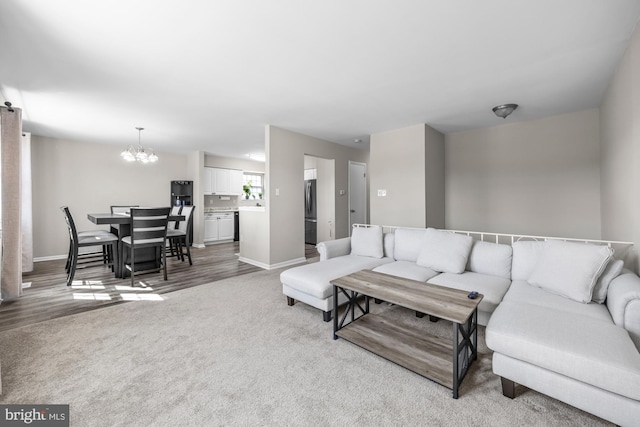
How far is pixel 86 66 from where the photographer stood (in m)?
2.43

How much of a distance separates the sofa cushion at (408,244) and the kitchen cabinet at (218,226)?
17.3 ft

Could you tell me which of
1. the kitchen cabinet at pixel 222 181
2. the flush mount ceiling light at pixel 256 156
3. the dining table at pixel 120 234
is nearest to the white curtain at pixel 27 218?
the dining table at pixel 120 234

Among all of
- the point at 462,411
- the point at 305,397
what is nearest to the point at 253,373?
the point at 305,397

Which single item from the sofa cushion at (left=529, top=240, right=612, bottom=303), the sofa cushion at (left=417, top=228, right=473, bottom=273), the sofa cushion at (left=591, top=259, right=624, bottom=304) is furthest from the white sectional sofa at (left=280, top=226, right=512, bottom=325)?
the sofa cushion at (left=591, top=259, right=624, bottom=304)

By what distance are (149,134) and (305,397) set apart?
521 centimetres

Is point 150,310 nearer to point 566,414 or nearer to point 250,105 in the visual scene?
point 250,105

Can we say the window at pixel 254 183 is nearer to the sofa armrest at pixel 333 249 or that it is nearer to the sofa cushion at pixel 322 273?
the sofa armrest at pixel 333 249

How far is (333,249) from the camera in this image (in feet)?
11.1

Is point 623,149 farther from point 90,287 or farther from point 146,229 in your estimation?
point 90,287

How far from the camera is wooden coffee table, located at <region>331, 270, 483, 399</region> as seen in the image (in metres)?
1.59

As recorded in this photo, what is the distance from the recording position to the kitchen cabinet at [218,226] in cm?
689

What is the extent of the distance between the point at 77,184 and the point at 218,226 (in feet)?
9.76

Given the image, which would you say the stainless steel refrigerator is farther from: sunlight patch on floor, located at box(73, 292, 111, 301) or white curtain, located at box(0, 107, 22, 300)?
white curtain, located at box(0, 107, 22, 300)

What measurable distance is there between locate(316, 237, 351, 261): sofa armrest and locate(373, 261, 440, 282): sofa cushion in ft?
2.24
